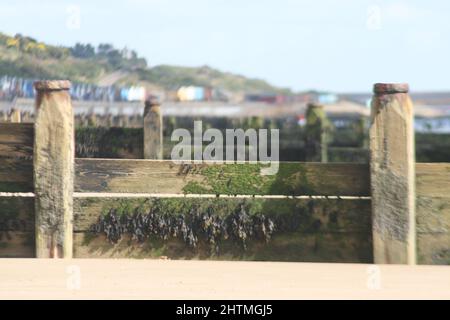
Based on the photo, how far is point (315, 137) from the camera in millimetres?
14445

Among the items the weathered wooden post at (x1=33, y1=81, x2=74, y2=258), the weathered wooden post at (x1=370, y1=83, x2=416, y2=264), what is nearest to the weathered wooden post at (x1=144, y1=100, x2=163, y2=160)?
the weathered wooden post at (x1=33, y1=81, x2=74, y2=258)

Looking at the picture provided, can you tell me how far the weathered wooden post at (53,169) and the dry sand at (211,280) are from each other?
0.17 meters

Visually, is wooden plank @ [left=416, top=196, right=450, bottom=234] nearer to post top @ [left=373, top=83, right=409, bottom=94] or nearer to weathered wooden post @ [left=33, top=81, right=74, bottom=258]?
post top @ [left=373, top=83, right=409, bottom=94]

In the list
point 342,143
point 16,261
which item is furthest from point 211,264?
point 342,143

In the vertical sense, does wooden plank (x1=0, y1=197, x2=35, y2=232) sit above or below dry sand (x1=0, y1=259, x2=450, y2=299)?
above

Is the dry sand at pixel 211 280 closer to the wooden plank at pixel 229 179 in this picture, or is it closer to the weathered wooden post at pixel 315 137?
the wooden plank at pixel 229 179

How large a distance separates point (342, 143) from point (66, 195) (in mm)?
14034

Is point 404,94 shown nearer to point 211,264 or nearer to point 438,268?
point 438,268

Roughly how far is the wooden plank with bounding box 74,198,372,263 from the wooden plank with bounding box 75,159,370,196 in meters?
0.07

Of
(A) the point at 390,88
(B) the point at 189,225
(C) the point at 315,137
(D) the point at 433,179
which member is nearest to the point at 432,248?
(D) the point at 433,179

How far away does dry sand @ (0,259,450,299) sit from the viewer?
16.9 feet

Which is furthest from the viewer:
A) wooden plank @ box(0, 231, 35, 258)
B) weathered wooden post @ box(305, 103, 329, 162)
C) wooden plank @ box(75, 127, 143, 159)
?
weathered wooden post @ box(305, 103, 329, 162)

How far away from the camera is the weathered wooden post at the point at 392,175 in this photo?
17.8 ft
